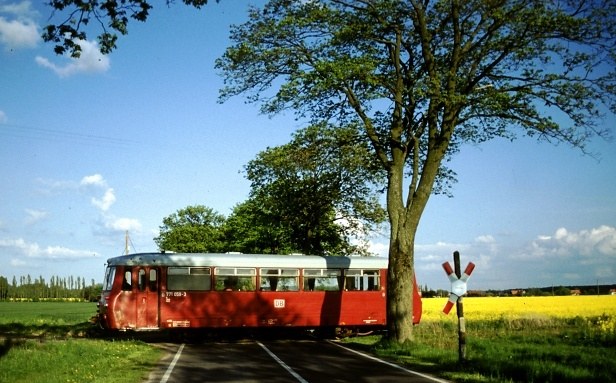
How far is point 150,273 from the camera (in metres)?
23.0

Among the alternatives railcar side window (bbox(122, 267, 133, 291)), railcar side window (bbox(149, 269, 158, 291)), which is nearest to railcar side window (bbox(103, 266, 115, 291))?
railcar side window (bbox(122, 267, 133, 291))

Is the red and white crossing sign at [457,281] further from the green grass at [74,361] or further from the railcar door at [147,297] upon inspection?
the railcar door at [147,297]

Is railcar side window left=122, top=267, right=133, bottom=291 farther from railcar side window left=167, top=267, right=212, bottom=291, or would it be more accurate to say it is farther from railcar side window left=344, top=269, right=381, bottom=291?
railcar side window left=344, top=269, right=381, bottom=291

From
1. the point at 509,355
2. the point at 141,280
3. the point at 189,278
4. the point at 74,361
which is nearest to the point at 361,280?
the point at 189,278

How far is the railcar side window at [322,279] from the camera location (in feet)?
80.7

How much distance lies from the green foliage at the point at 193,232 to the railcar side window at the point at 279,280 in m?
47.9

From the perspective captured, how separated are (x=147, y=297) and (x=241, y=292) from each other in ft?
11.4

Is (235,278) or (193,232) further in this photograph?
(193,232)

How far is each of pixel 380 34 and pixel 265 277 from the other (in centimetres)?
1006

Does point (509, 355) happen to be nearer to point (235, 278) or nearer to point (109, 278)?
point (235, 278)

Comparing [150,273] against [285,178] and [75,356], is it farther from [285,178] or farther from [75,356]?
[285,178]

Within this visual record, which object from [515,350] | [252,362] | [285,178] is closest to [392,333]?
[515,350]

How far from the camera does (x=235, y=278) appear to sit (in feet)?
77.9

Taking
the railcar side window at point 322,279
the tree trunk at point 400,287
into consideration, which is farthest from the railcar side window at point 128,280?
the tree trunk at point 400,287
